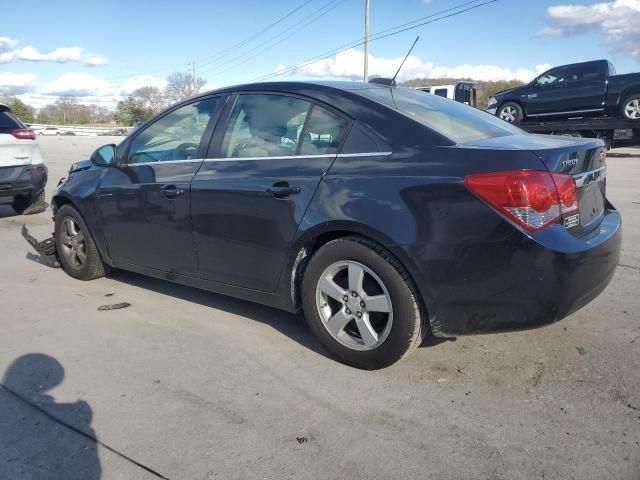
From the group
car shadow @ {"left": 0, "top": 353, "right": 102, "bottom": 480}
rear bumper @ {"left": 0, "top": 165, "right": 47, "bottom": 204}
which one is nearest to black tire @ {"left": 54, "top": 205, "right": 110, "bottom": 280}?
car shadow @ {"left": 0, "top": 353, "right": 102, "bottom": 480}

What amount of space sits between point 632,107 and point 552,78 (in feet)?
7.50

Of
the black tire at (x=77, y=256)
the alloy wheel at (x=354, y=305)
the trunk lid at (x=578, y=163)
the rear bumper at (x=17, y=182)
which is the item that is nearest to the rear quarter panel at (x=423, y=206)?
the trunk lid at (x=578, y=163)

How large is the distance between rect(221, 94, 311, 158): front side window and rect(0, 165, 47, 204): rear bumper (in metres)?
5.44

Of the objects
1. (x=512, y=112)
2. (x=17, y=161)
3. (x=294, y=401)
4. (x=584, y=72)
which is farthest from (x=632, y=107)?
(x=294, y=401)

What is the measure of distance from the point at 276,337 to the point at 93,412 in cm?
129

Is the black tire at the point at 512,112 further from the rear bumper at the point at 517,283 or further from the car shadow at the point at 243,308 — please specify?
the rear bumper at the point at 517,283

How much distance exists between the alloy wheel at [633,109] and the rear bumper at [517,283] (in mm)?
14138

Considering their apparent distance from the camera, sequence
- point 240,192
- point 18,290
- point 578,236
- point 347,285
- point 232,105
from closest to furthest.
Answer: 1. point 578,236
2. point 347,285
3. point 240,192
4. point 232,105
5. point 18,290

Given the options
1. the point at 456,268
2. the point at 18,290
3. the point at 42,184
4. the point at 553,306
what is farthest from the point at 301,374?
the point at 42,184

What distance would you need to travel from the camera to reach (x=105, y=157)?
187 inches

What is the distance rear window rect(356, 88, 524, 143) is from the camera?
323 centimetres

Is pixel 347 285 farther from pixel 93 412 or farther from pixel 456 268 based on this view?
pixel 93 412

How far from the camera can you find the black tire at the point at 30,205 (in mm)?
8742

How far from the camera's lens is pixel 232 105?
3.91 m
